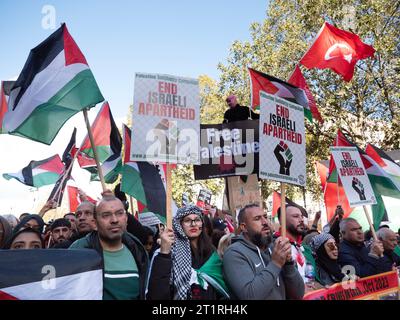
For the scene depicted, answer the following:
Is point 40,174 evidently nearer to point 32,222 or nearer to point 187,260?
point 32,222

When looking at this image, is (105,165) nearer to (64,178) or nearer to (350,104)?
(64,178)

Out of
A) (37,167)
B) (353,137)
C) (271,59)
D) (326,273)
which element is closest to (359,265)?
(326,273)

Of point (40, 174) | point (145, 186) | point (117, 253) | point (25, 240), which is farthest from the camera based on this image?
point (40, 174)

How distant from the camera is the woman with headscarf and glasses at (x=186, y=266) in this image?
3.16 metres

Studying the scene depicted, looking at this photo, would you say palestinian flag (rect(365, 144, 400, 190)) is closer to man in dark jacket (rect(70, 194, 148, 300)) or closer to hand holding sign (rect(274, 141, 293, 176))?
hand holding sign (rect(274, 141, 293, 176))

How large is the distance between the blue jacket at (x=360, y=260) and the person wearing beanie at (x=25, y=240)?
314 cm

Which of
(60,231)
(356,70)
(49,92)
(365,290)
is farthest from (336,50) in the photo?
(356,70)

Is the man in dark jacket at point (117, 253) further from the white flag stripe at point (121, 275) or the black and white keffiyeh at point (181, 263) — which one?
the black and white keffiyeh at point (181, 263)

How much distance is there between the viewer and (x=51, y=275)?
3074 mm

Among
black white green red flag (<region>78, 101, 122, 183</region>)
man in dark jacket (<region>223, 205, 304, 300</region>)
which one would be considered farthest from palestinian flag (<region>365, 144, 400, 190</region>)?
man in dark jacket (<region>223, 205, 304, 300</region>)

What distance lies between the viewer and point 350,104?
60.9ft

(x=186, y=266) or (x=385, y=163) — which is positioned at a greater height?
(x=385, y=163)

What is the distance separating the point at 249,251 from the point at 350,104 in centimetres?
1649

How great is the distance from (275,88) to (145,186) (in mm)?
2294
